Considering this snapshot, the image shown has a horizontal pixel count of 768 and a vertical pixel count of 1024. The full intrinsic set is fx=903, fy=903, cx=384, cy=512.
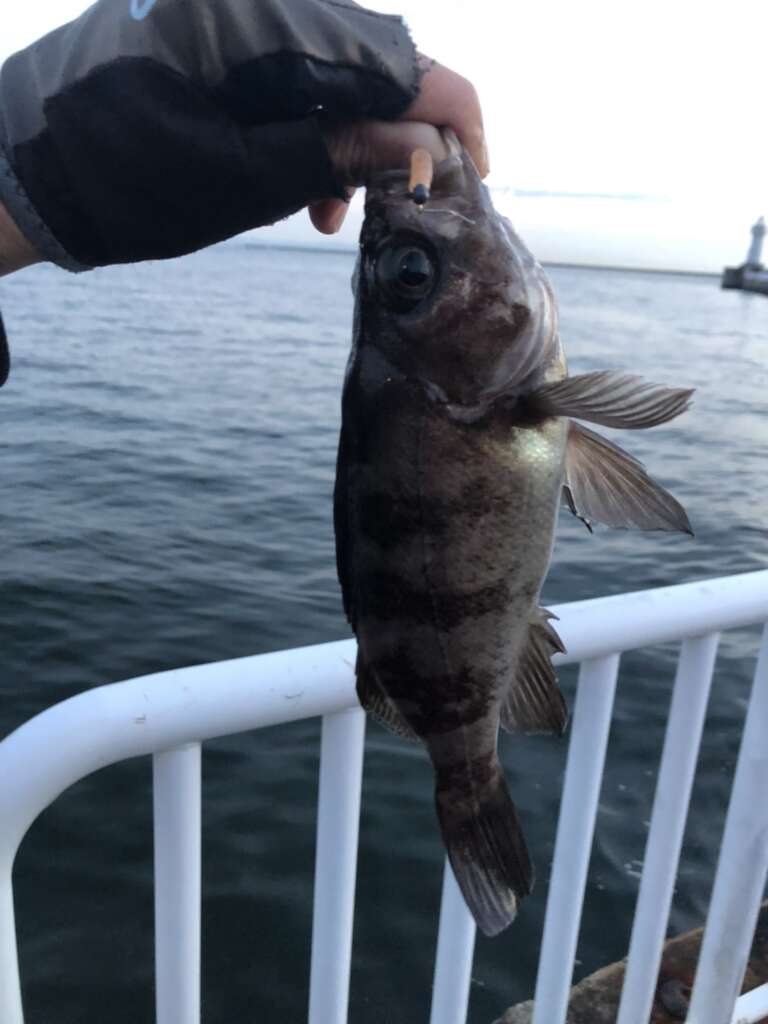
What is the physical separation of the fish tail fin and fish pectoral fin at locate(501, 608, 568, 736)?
4.2 inches

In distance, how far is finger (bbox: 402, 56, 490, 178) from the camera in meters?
1.32

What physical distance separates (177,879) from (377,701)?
0.99 meters

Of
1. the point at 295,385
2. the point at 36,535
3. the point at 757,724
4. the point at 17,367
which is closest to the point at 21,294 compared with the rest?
the point at 17,367

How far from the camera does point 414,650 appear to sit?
1.51 metres

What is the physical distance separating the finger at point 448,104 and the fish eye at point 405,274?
0.66 ft

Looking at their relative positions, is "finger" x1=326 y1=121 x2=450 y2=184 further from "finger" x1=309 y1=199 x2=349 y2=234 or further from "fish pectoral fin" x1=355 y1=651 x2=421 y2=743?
"fish pectoral fin" x1=355 y1=651 x2=421 y2=743

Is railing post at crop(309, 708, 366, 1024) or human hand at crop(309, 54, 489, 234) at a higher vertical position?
human hand at crop(309, 54, 489, 234)

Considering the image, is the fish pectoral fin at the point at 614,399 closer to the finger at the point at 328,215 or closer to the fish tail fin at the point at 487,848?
the finger at the point at 328,215

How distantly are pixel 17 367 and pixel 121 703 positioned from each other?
87.6 feet

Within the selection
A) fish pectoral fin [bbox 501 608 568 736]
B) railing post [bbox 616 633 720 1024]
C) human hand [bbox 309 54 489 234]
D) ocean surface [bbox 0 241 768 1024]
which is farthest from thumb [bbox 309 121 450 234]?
ocean surface [bbox 0 241 768 1024]

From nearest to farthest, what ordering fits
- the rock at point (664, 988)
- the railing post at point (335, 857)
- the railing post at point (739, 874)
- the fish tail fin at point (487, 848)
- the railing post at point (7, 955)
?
the fish tail fin at point (487, 848) → the railing post at point (7, 955) → the railing post at point (335, 857) → the railing post at point (739, 874) → the rock at point (664, 988)

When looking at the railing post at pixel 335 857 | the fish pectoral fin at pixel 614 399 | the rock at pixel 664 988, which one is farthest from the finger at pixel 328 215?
the rock at pixel 664 988

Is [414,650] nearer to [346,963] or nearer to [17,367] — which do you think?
[346,963]

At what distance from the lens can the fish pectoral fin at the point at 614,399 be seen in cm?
141
